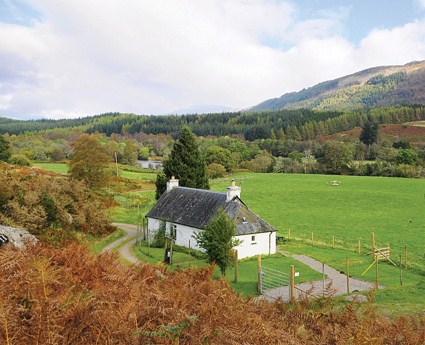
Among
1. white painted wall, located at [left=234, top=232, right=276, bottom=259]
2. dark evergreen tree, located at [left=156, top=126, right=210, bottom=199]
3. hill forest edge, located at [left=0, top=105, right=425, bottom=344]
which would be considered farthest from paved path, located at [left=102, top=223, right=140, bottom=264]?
white painted wall, located at [left=234, top=232, right=276, bottom=259]

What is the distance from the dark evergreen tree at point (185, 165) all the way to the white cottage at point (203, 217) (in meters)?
3.72

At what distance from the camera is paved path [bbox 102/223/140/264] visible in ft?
101

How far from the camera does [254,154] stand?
120 meters

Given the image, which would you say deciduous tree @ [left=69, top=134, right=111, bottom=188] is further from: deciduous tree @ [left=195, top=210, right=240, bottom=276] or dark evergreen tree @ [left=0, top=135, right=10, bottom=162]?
deciduous tree @ [left=195, top=210, right=240, bottom=276]

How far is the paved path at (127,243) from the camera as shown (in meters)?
30.9

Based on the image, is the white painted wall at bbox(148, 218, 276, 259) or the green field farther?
the white painted wall at bbox(148, 218, 276, 259)

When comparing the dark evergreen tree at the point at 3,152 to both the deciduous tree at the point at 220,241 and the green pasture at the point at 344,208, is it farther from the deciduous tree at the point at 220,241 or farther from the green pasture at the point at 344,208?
the deciduous tree at the point at 220,241

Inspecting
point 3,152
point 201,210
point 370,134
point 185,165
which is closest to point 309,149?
point 370,134

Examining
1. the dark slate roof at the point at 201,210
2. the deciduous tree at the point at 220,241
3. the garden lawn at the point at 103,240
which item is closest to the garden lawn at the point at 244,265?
the deciduous tree at the point at 220,241

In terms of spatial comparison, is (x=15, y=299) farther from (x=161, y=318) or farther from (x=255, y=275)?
(x=255, y=275)

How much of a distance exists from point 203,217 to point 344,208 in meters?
31.1

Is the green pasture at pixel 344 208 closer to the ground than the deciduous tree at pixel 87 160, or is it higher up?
closer to the ground

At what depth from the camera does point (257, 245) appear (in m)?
31.5

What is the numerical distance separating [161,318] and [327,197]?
62758 mm
